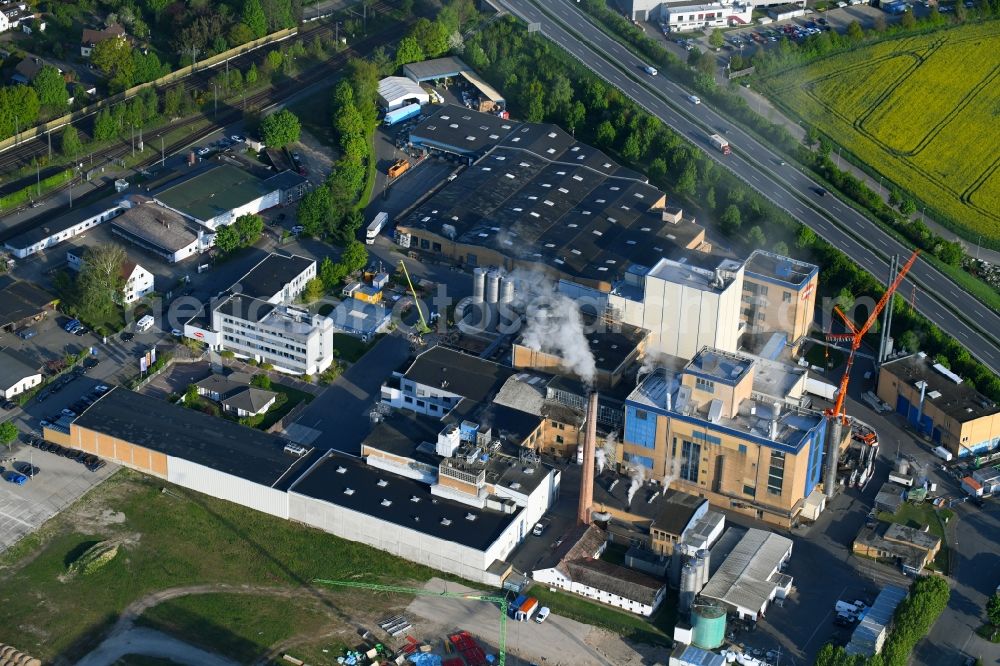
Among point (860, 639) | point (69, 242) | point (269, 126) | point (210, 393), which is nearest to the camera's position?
point (860, 639)

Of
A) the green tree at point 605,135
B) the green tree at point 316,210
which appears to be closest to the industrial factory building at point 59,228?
the green tree at point 316,210

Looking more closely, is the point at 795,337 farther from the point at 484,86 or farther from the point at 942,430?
the point at 484,86

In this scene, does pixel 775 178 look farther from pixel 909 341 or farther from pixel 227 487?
pixel 227 487

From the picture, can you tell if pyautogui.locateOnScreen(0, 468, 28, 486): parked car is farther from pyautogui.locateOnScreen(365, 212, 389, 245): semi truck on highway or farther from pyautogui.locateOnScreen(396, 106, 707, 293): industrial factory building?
pyautogui.locateOnScreen(396, 106, 707, 293): industrial factory building

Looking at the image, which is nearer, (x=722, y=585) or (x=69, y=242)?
(x=722, y=585)

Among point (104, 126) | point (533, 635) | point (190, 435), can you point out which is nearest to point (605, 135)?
point (104, 126)

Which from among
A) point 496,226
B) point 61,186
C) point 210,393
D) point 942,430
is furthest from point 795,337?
point 61,186
